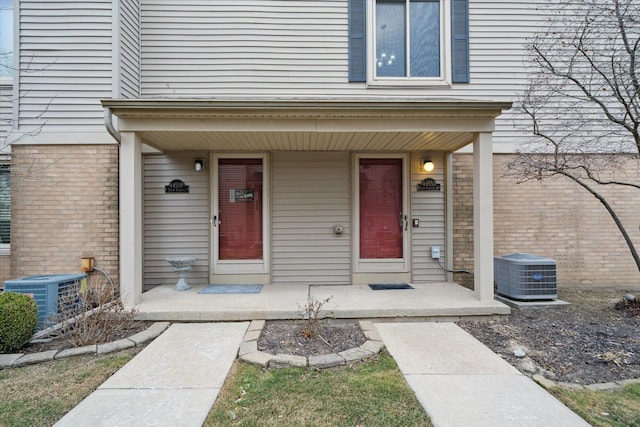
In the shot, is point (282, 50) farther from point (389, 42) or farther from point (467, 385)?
point (467, 385)

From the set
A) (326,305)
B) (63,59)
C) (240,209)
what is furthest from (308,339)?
(63,59)

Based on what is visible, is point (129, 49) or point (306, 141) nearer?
point (306, 141)

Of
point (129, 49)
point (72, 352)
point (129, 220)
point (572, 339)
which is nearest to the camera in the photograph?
point (72, 352)

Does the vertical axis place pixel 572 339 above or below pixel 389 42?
below

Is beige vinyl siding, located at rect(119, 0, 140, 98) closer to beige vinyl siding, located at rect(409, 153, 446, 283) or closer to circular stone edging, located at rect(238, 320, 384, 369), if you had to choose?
circular stone edging, located at rect(238, 320, 384, 369)

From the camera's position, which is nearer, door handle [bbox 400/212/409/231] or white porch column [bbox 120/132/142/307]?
white porch column [bbox 120/132/142/307]

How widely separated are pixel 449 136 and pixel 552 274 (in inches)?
100

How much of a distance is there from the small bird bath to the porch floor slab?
7.1 inches

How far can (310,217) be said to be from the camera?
5645mm

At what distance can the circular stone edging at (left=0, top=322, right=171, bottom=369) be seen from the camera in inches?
120

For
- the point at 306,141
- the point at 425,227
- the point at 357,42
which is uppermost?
the point at 357,42

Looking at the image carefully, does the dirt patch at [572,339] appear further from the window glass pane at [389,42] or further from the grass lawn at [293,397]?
the window glass pane at [389,42]

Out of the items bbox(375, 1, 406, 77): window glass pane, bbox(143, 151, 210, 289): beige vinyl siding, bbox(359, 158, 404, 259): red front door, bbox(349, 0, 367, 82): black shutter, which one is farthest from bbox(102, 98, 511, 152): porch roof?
bbox(375, 1, 406, 77): window glass pane

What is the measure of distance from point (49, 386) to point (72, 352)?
1.88 feet
